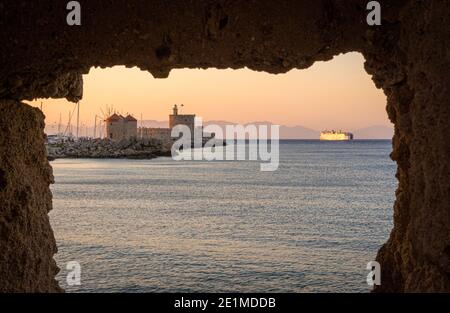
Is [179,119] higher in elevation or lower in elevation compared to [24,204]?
higher

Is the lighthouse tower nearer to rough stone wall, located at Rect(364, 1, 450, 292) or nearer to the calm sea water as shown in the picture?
the calm sea water

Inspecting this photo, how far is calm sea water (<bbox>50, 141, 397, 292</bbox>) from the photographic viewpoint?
16.1 metres

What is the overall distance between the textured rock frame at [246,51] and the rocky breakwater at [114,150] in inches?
3209

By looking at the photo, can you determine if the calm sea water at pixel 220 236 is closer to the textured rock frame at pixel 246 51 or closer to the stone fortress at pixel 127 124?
the textured rock frame at pixel 246 51

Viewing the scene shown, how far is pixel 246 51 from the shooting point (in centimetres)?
387

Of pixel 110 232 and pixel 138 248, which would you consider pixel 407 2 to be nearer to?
pixel 138 248

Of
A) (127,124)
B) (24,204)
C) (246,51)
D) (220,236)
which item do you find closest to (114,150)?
(127,124)

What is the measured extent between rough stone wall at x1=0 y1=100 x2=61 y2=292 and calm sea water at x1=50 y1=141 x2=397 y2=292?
10.7 meters

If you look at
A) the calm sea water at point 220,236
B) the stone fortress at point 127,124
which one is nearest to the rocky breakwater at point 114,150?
the stone fortress at point 127,124

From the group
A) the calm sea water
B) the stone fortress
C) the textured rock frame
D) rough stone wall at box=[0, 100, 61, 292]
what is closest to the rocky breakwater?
the stone fortress

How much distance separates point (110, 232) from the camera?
23.3 meters

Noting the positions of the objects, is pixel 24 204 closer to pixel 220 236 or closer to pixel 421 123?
pixel 421 123

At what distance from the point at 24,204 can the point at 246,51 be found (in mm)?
1966
